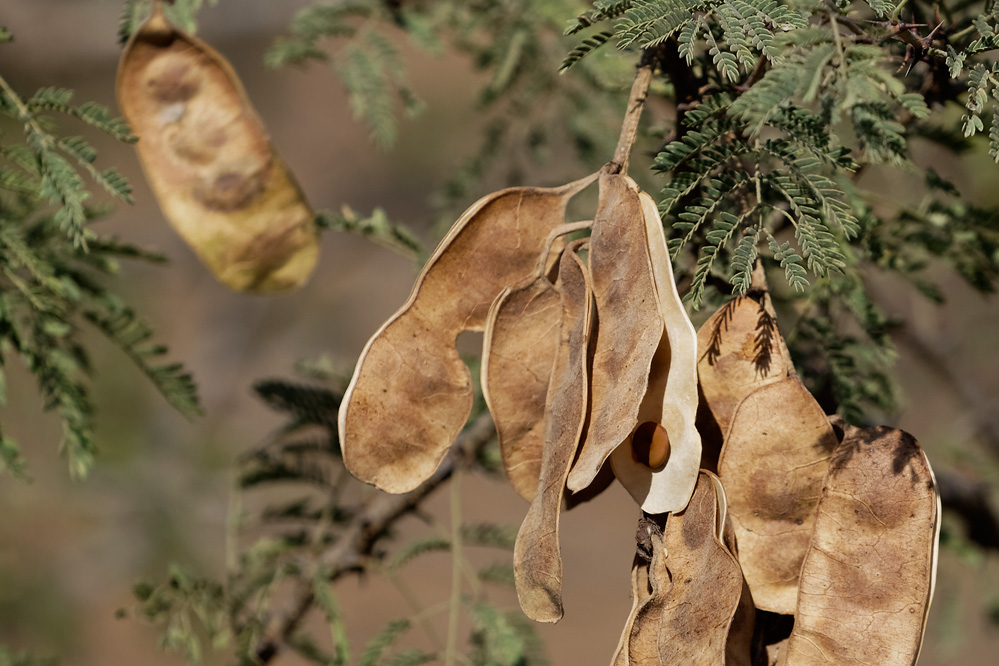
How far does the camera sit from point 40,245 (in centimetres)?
150

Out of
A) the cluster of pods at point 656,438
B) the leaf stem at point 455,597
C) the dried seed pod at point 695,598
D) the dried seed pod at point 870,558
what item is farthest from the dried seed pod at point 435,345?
the leaf stem at point 455,597

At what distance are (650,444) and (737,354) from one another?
0.54ft

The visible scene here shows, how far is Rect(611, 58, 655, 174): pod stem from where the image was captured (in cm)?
83

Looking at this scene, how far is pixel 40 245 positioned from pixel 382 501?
0.82m

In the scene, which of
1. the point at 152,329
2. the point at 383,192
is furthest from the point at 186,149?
the point at 383,192

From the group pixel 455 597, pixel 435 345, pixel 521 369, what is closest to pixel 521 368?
pixel 521 369

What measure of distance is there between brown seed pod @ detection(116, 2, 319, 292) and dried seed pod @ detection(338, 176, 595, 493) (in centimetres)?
69

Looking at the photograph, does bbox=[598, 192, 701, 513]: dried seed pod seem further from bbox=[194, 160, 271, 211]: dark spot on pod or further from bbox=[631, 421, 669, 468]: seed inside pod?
bbox=[194, 160, 271, 211]: dark spot on pod

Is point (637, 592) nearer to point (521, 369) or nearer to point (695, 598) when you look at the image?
point (695, 598)

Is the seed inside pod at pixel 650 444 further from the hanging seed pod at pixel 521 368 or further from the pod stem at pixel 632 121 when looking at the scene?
the pod stem at pixel 632 121

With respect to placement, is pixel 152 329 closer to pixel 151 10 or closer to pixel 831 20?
pixel 151 10

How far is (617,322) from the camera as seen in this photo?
2.59ft

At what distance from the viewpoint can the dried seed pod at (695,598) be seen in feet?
2.58

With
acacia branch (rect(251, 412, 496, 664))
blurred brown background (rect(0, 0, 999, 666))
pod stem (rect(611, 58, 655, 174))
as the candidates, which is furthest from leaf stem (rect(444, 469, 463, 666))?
blurred brown background (rect(0, 0, 999, 666))
